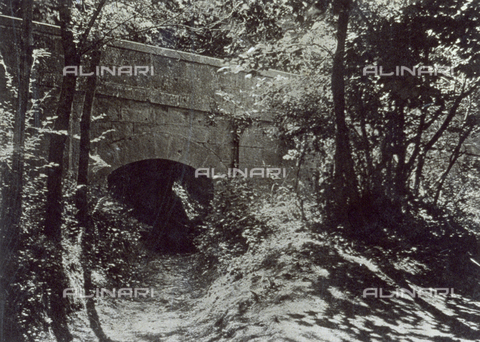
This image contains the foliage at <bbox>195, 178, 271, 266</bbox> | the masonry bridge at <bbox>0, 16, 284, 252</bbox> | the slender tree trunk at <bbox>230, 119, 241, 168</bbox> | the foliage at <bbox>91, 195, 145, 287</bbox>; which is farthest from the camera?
the slender tree trunk at <bbox>230, 119, 241, 168</bbox>

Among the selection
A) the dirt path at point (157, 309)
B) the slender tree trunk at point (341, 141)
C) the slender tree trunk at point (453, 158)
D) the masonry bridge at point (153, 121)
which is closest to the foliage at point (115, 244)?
the dirt path at point (157, 309)

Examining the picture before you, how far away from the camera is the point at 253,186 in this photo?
25.8ft

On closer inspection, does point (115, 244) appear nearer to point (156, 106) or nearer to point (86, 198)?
point (86, 198)

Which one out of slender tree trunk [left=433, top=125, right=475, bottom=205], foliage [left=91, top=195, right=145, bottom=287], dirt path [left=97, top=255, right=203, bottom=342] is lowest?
dirt path [left=97, top=255, right=203, bottom=342]

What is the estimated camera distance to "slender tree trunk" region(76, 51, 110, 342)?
501cm

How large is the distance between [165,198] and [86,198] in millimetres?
2267

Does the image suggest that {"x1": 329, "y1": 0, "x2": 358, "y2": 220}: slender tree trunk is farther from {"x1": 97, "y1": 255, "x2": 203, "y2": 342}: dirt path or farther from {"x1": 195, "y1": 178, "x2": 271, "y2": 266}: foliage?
{"x1": 97, "y1": 255, "x2": 203, "y2": 342}: dirt path

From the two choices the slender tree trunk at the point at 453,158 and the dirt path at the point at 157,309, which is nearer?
the dirt path at the point at 157,309

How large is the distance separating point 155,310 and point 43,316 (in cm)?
131

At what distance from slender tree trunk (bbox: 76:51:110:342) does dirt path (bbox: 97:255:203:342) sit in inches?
5.0

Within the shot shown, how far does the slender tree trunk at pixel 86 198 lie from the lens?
16.4 ft

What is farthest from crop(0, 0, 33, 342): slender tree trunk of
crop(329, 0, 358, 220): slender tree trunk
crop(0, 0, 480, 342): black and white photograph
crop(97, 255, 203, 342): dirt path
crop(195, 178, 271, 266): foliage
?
crop(329, 0, 358, 220): slender tree trunk

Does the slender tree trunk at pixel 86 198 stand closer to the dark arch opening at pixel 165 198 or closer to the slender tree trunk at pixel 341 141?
the dark arch opening at pixel 165 198

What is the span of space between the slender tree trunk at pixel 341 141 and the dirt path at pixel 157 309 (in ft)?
6.69
